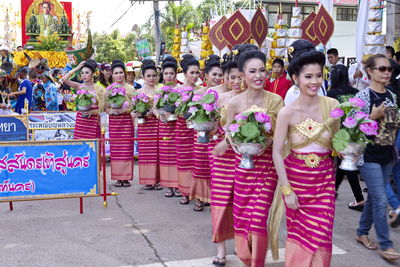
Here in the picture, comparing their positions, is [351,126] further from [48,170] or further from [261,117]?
[48,170]

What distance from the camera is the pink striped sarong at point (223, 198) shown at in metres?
4.21

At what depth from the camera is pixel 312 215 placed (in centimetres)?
329

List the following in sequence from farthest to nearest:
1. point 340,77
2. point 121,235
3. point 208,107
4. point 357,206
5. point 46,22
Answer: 1. point 46,22
2. point 357,206
3. point 340,77
4. point 121,235
5. point 208,107

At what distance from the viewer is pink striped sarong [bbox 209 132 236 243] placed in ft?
13.8

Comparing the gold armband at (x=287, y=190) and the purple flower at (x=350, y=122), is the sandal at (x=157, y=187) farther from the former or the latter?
the purple flower at (x=350, y=122)

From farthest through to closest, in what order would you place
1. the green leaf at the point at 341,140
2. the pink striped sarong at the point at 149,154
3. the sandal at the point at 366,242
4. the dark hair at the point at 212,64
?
the pink striped sarong at the point at 149,154
the dark hair at the point at 212,64
the sandal at the point at 366,242
the green leaf at the point at 341,140

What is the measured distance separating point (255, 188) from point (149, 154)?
160 inches

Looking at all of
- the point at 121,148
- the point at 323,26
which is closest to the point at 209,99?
the point at 121,148

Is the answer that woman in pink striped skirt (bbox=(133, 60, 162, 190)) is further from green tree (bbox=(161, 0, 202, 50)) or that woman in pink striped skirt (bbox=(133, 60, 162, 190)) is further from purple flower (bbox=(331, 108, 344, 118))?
green tree (bbox=(161, 0, 202, 50))

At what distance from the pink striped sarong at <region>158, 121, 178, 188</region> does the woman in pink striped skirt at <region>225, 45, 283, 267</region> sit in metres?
3.27

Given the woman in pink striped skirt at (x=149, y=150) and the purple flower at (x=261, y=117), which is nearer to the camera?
the purple flower at (x=261, y=117)

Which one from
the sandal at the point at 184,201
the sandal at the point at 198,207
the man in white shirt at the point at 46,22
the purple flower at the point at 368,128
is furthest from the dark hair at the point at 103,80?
the man in white shirt at the point at 46,22

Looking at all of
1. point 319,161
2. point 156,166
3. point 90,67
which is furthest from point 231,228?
point 90,67

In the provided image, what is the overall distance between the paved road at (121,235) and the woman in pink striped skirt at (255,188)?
0.70 meters
